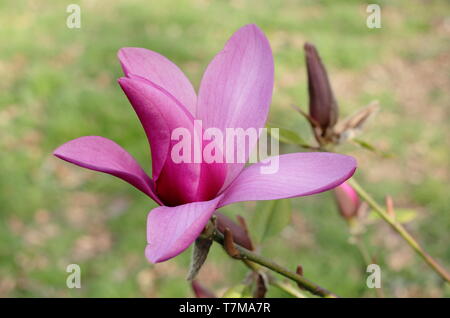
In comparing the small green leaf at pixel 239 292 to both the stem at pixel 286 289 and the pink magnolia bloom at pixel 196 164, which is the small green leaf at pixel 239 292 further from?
the pink magnolia bloom at pixel 196 164

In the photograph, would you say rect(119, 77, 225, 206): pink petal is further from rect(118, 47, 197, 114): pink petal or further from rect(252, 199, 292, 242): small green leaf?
A: rect(252, 199, 292, 242): small green leaf

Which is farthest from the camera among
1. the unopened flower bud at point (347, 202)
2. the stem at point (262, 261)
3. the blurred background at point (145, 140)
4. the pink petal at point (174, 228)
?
the blurred background at point (145, 140)

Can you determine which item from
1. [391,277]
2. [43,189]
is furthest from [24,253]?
[391,277]

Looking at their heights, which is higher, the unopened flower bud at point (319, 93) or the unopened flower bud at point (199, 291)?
the unopened flower bud at point (319, 93)

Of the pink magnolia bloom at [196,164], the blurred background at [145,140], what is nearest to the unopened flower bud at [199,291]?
the pink magnolia bloom at [196,164]

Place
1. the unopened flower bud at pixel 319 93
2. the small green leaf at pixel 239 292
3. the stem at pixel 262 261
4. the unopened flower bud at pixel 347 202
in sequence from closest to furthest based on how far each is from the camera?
1. the stem at pixel 262 261
2. the small green leaf at pixel 239 292
3. the unopened flower bud at pixel 319 93
4. the unopened flower bud at pixel 347 202

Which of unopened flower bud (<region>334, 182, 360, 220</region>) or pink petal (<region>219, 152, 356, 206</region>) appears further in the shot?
unopened flower bud (<region>334, 182, 360, 220</region>)

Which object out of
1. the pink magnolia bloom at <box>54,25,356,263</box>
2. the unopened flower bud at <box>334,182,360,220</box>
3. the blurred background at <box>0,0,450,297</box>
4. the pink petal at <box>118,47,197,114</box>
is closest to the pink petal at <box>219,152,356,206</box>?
the pink magnolia bloom at <box>54,25,356,263</box>
